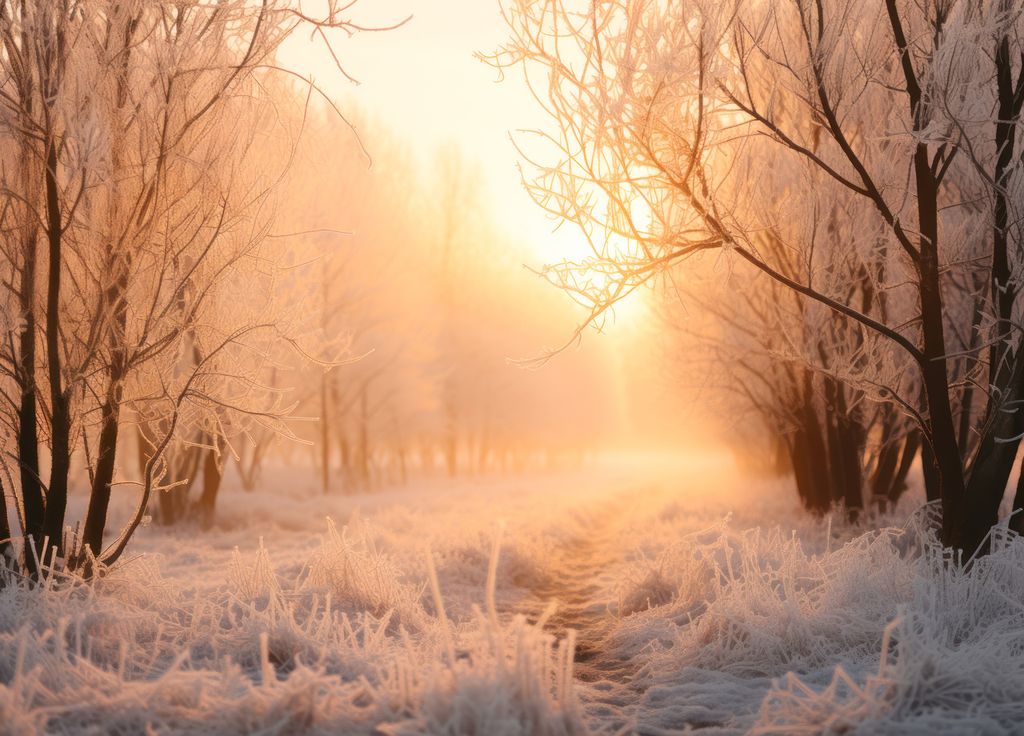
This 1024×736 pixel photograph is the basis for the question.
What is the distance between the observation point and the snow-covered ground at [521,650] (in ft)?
9.77

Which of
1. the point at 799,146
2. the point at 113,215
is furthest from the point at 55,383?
the point at 799,146

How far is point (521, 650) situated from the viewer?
9.72ft

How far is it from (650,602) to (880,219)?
441 centimetres

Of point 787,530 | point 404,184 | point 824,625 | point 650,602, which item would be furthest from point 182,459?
point 404,184

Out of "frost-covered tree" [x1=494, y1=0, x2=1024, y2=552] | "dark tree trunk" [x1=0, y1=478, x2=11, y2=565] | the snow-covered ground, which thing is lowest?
the snow-covered ground

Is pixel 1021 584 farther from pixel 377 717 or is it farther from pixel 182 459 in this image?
pixel 182 459

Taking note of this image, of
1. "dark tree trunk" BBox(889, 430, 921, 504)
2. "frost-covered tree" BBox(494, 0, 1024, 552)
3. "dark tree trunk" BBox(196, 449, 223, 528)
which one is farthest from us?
"dark tree trunk" BBox(196, 449, 223, 528)

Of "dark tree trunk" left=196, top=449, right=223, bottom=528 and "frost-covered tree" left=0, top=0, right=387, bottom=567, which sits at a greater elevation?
"frost-covered tree" left=0, top=0, right=387, bottom=567

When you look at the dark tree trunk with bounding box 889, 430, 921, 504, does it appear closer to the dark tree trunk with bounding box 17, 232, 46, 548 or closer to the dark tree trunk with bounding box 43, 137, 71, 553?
the dark tree trunk with bounding box 43, 137, 71, 553

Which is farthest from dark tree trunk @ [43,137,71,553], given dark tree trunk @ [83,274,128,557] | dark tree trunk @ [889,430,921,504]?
dark tree trunk @ [889,430,921,504]

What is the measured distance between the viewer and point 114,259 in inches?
199

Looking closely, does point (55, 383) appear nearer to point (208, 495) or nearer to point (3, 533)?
point (3, 533)

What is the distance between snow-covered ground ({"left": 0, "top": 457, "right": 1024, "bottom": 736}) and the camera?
298 centimetres

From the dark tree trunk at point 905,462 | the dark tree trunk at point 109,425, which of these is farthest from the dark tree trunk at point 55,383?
the dark tree trunk at point 905,462
